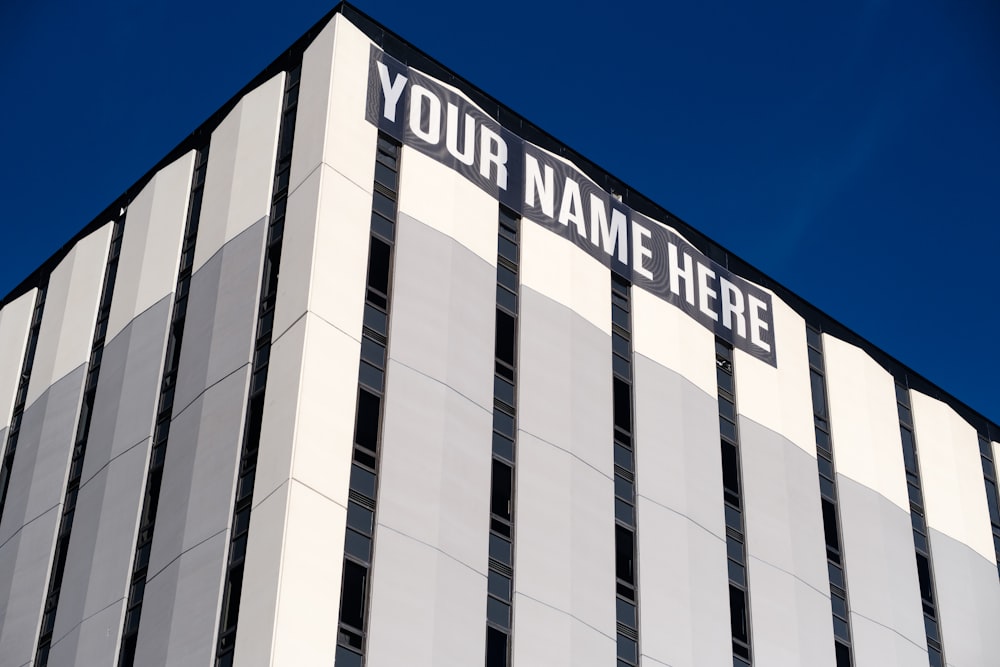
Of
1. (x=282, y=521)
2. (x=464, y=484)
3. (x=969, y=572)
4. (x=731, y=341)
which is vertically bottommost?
(x=282, y=521)

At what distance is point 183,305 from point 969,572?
31.8 m

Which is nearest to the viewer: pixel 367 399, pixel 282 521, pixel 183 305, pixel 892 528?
pixel 282 521

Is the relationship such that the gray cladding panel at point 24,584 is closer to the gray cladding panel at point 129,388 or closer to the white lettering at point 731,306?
the gray cladding panel at point 129,388

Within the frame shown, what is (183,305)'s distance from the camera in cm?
4981

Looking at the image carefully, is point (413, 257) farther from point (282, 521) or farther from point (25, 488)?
point (25, 488)

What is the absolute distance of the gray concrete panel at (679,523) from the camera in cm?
4766

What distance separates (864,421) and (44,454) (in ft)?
99.6

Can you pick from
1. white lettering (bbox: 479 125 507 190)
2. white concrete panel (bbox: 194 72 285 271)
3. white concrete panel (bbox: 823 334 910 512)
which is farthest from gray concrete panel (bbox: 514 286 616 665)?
white concrete panel (bbox: 823 334 910 512)

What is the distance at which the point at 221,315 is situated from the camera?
47000mm

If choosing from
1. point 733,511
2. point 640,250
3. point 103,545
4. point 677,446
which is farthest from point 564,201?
point 103,545

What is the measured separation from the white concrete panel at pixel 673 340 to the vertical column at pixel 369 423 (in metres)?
10.4

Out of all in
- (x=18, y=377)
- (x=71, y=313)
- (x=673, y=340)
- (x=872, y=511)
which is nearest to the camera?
(x=673, y=340)

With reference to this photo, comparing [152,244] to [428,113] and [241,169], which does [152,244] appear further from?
[428,113]

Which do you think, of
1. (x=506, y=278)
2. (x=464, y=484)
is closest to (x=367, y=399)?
(x=464, y=484)
